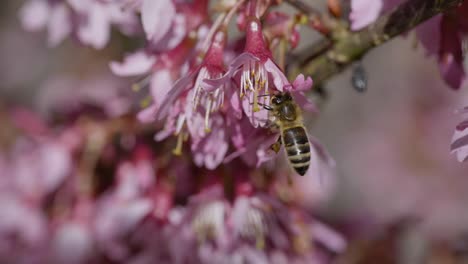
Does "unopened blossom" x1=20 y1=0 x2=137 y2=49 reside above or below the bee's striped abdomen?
above

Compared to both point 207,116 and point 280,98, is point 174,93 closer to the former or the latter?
point 207,116

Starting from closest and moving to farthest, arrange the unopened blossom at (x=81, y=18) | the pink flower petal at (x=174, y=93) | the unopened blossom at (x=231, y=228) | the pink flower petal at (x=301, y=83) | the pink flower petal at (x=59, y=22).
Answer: the pink flower petal at (x=301, y=83)
the pink flower petal at (x=174, y=93)
the unopened blossom at (x=231, y=228)
the unopened blossom at (x=81, y=18)
the pink flower petal at (x=59, y=22)

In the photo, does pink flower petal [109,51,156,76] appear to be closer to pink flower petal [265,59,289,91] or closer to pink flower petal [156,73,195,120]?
pink flower petal [156,73,195,120]

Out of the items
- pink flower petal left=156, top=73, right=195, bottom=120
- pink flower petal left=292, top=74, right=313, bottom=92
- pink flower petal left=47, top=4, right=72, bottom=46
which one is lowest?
pink flower petal left=292, top=74, right=313, bottom=92

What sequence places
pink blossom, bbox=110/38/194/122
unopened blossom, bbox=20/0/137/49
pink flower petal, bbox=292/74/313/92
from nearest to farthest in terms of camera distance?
pink flower petal, bbox=292/74/313/92, pink blossom, bbox=110/38/194/122, unopened blossom, bbox=20/0/137/49

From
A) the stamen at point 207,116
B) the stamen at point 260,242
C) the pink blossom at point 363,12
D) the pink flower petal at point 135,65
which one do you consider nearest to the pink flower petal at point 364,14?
the pink blossom at point 363,12

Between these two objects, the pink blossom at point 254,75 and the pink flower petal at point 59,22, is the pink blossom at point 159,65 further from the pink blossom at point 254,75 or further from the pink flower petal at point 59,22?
the pink flower petal at point 59,22

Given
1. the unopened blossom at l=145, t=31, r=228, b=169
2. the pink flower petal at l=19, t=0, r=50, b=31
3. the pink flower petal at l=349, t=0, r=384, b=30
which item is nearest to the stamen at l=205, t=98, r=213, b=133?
the unopened blossom at l=145, t=31, r=228, b=169

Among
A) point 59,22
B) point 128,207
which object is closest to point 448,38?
point 128,207
